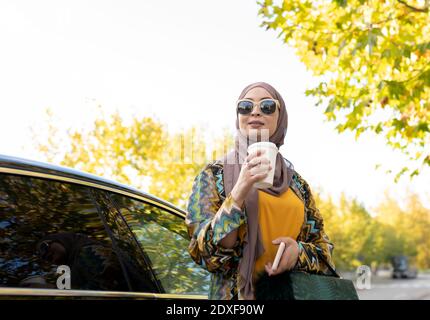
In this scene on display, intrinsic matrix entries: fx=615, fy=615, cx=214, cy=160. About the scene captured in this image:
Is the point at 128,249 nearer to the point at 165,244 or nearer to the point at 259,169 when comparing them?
the point at 165,244

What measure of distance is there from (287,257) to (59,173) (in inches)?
50.3

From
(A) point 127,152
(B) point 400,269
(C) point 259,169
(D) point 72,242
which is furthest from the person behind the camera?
(B) point 400,269

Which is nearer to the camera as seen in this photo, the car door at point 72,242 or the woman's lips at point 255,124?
the woman's lips at point 255,124

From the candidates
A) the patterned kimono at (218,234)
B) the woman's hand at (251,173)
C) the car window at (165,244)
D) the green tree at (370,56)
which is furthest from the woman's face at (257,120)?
the green tree at (370,56)

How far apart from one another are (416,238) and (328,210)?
1398 inches

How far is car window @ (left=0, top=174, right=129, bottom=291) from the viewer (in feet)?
8.16

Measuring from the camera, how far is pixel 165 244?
3.48 meters

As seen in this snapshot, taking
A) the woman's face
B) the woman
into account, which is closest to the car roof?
the woman

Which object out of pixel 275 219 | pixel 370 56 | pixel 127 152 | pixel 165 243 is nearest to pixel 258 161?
pixel 275 219

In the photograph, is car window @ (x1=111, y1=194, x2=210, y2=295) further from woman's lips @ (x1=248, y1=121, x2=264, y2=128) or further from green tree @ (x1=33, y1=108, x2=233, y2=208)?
green tree @ (x1=33, y1=108, x2=233, y2=208)

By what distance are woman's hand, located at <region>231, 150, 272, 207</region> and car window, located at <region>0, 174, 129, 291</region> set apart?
41.6 inches

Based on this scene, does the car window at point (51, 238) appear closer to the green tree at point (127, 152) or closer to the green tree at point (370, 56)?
the green tree at point (370, 56)

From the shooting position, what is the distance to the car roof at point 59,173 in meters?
2.58
